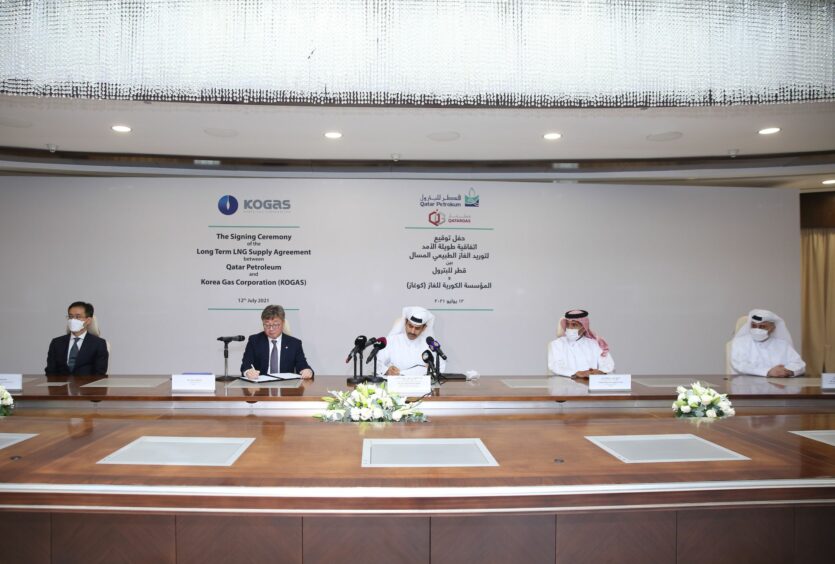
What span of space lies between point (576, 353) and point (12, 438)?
13.7 feet

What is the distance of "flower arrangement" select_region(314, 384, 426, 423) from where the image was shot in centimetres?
274

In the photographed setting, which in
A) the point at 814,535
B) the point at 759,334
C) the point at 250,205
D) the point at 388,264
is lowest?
A: the point at 814,535

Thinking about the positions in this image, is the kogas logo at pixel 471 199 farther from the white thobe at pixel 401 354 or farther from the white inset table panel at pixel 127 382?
the white inset table panel at pixel 127 382

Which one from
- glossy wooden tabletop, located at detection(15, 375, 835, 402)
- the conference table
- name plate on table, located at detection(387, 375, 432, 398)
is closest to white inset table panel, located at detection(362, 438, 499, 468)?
the conference table

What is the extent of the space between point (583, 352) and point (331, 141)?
3.08 meters

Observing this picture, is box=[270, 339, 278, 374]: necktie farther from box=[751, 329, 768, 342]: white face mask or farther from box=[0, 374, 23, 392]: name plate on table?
box=[751, 329, 768, 342]: white face mask

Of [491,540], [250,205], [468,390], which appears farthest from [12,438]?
[250,205]

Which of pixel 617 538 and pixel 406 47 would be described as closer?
pixel 617 538

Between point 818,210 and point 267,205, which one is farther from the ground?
point 818,210

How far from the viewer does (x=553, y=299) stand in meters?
6.83

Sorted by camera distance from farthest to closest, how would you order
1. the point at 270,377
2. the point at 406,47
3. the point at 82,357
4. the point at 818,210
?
the point at 818,210, the point at 82,357, the point at 270,377, the point at 406,47

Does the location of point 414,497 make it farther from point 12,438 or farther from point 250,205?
point 250,205

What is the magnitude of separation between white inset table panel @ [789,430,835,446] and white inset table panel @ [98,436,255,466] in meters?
2.20

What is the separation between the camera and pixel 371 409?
2.74 m
